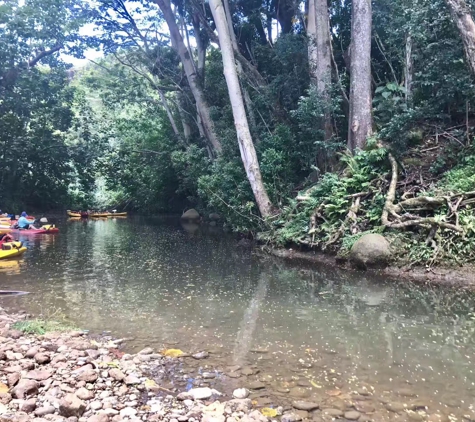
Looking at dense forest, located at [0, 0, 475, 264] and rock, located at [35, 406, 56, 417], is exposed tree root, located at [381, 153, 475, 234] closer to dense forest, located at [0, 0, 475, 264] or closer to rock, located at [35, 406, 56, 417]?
dense forest, located at [0, 0, 475, 264]

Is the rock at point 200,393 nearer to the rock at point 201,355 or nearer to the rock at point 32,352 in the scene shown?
the rock at point 201,355

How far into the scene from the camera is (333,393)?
4.11 metres

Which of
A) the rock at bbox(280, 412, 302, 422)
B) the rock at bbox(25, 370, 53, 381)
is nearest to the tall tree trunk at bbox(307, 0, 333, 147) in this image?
the rock at bbox(280, 412, 302, 422)

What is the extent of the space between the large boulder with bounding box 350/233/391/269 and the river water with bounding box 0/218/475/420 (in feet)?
1.10

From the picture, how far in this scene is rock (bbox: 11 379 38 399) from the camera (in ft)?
11.2

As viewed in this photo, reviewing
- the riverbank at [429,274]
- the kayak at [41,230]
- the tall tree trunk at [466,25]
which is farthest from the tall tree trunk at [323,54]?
the kayak at [41,230]

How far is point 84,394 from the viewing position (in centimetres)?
351

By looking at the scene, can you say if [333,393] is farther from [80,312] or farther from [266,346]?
[80,312]

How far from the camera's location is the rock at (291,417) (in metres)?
A: 3.62

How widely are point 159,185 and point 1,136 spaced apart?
9.64 m

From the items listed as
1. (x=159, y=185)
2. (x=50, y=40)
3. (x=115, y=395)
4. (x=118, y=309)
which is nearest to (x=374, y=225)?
(x=118, y=309)

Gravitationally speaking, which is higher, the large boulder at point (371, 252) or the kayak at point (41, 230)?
the large boulder at point (371, 252)

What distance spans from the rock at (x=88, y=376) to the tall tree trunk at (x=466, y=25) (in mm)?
9903

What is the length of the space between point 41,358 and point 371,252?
22.8 ft
